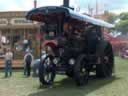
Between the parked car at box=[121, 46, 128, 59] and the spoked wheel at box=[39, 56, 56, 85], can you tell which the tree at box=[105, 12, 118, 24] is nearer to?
the parked car at box=[121, 46, 128, 59]

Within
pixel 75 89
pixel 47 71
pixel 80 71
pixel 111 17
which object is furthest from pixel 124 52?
pixel 111 17

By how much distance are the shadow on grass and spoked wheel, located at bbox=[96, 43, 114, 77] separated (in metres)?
0.65

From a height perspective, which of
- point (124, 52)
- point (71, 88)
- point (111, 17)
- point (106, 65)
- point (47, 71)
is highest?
point (47, 71)

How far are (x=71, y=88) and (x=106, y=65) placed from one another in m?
4.26

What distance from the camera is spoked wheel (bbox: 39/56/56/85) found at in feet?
52.4

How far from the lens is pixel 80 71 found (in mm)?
15789

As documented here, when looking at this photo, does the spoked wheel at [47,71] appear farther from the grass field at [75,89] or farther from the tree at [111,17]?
the tree at [111,17]

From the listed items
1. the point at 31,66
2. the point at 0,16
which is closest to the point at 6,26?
the point at 0,16

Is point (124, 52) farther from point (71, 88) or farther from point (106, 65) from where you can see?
point (71, 88)

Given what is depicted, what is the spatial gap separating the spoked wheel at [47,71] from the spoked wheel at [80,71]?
1105 millimetres

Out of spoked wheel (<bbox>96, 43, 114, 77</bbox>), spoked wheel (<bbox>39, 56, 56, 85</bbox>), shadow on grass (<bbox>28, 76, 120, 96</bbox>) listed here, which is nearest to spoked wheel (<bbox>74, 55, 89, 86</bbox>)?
shadow on grass (<bbox>28, 76, 120, 96</bbox>)

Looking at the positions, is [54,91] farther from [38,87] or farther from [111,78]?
[111,78]

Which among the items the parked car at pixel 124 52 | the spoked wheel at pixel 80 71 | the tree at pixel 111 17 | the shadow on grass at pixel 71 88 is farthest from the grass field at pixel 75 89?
the tree at pixel 111 17

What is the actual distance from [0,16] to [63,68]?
52.7ft
